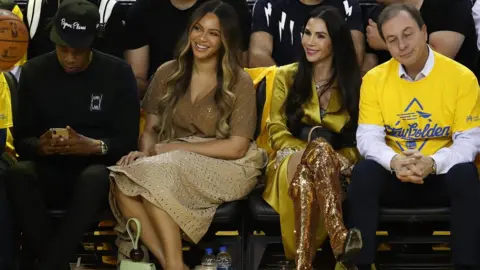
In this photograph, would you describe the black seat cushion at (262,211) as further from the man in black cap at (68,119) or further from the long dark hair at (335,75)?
the man in black cap at (68,119)

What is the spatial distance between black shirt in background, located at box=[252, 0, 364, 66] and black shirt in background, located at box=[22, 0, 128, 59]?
0.74m

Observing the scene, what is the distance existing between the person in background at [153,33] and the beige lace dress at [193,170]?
17.0 inches

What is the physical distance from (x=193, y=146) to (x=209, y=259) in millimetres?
546

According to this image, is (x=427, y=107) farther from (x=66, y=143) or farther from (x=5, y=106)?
(x=5, y=106)

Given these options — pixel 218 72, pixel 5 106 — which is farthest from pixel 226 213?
pixel 5 106

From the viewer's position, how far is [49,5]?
574cm

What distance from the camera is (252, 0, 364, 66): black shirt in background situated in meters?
5.49

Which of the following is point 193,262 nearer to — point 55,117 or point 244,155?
point 244,155

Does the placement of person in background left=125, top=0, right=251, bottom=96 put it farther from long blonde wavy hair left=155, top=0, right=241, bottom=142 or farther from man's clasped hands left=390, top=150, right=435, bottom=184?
man's clasped hands left=390, top=150, right=435, bottom=184

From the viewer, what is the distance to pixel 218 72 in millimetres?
5059

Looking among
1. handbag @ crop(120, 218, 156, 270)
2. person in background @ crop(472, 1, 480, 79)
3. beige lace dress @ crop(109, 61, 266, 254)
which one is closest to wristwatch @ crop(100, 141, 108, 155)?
beige lace dress @ crop(109, 61, 266, 254)

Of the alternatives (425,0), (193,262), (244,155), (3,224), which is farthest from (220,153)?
(425,0)

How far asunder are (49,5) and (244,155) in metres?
1.57

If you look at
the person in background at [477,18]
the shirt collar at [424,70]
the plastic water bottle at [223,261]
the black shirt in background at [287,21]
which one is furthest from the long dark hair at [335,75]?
the person in background at [477,18]
